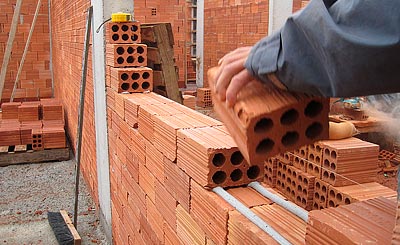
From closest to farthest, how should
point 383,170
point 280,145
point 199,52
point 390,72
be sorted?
point 390,72
point 280,145
point 383,170
point 199,52

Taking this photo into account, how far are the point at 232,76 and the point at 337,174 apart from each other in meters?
3.28

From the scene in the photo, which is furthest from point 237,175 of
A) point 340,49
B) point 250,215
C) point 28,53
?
point 28,53

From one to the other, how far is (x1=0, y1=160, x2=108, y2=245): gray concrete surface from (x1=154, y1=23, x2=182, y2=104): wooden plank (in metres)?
2.26

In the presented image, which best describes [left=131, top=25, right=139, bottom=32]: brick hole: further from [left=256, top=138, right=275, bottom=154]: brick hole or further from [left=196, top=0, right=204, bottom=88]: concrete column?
[left=196, top=0, right=204, bottom=88]: concrete column

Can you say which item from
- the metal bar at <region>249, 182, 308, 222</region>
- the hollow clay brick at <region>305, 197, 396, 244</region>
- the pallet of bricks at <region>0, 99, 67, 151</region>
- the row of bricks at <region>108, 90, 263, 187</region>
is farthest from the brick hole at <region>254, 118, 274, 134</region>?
the pallet of bricks at <region>0, 99, 67, 151</region>

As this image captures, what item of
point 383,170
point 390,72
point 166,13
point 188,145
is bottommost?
point 383,170

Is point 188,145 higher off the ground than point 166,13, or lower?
lower

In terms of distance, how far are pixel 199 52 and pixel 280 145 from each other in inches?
536

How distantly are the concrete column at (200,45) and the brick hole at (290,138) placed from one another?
43.4ft

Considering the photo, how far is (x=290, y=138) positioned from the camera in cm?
126

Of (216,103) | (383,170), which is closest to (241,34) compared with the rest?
(383,170)

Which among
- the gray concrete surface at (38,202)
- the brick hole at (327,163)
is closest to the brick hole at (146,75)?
the brick hole at (327,163)

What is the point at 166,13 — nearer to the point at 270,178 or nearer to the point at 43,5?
the point at 43,5

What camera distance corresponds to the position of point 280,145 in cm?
123
